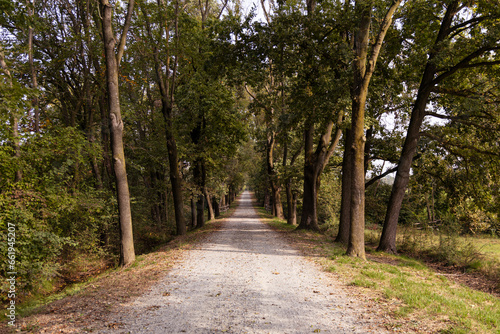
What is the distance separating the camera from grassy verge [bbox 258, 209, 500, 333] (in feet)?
13.5

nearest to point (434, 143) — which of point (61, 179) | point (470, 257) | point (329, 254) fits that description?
point (470, 257)

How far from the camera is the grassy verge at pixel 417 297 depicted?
413 centimetres

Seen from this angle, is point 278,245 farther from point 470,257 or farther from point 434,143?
point 434,143

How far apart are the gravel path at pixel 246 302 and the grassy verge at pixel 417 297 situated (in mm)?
505

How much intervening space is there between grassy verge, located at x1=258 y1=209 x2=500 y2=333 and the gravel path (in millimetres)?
505

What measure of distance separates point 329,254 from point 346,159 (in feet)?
15.1

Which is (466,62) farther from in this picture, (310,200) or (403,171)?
(310,200)

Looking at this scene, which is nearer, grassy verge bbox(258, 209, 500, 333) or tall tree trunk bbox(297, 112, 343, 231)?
grassy verge bbox(258, 209, 500, 333)

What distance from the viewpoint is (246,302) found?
16.9 feet

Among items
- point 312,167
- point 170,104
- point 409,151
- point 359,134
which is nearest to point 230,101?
point 170,104

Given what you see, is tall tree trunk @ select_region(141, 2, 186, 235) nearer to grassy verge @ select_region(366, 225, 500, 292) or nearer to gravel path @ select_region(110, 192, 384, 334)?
gravel path @ select_region(110, 192, 384, 334)

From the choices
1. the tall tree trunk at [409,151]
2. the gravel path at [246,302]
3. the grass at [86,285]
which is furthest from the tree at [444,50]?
the grass at [86,285]

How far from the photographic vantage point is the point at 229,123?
51.5 feet

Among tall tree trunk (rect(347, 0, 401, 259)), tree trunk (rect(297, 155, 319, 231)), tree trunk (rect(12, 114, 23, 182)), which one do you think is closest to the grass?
tree trunk (rect(12, 114, 23, 182))
